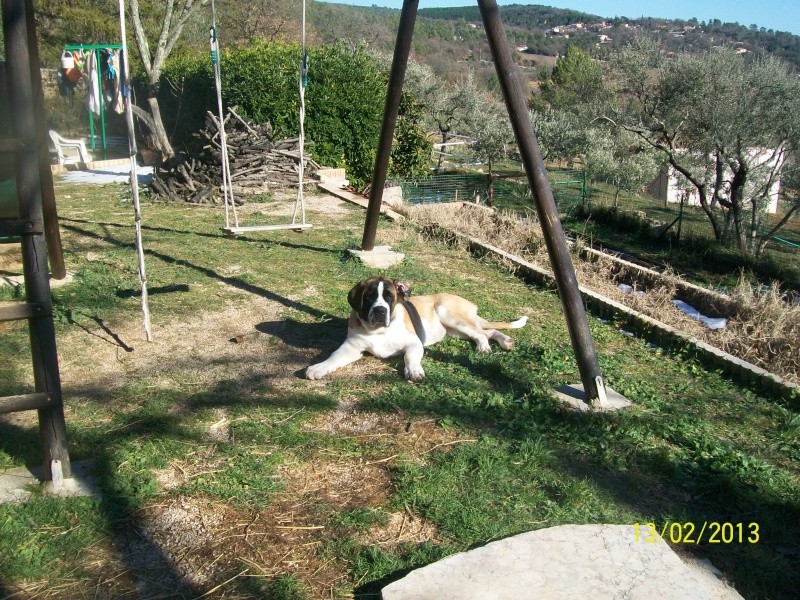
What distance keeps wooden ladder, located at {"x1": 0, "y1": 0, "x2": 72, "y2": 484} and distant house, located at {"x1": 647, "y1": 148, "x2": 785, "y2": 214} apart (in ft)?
59.3

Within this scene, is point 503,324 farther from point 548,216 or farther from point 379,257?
point 379,257

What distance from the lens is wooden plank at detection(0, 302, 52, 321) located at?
12.5 feet

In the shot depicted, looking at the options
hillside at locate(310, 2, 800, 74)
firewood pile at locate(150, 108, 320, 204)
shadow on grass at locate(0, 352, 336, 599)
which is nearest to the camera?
shadow on grass at locate(0, 352, 336, 599)

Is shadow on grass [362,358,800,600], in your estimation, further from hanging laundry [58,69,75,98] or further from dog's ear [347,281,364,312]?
hanging laundry [58,69,75,98]

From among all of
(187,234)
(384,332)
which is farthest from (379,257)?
(384,332)

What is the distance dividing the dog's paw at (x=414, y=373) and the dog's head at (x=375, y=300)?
38cm

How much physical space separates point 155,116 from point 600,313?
1484cm

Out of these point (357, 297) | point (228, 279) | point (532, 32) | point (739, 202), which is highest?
point (532, 32)

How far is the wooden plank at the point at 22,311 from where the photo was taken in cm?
381

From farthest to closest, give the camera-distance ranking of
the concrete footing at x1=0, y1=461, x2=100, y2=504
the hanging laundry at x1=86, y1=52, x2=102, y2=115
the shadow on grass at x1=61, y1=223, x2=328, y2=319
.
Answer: the hanging laundry at x1=86, y1=52, x2=102, y2=115
the shadow on grass at x1=61, y1=223, x2=328, y2=319
the concrete footing at x1=0, y1=461, x2=100, y2=504

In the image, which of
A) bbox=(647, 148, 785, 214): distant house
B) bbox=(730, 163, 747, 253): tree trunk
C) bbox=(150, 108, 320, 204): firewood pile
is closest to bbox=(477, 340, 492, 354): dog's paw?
bbox=(150, 108, 320, 204): firewood pile

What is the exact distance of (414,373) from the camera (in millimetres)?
5656
